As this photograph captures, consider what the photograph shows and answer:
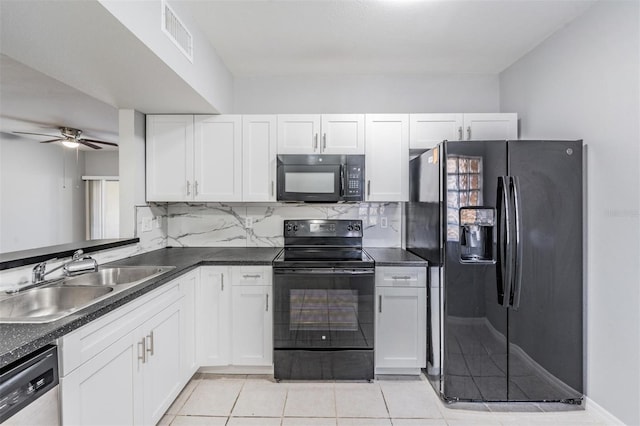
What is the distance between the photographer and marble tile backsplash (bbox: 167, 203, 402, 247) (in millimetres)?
2945

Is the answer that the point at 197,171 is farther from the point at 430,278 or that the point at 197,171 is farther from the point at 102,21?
the point at 430,278

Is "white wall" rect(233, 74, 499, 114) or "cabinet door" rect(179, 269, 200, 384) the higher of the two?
"white wall" rect(233, 74, 499, 114)

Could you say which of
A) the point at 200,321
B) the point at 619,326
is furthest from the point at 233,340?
the point at 619,326

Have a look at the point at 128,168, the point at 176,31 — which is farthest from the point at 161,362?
the point at 176,31

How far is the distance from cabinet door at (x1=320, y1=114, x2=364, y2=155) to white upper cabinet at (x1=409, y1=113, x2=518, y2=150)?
1.41 feet

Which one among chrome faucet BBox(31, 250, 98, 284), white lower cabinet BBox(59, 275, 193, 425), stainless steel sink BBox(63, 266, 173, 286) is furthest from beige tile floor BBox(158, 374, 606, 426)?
chrome faucet BBox(31, 250, 98, 284)

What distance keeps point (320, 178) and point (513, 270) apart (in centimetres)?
149

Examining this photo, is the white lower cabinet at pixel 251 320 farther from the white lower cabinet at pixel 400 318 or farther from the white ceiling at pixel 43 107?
the white ceiling at pixel 43 107

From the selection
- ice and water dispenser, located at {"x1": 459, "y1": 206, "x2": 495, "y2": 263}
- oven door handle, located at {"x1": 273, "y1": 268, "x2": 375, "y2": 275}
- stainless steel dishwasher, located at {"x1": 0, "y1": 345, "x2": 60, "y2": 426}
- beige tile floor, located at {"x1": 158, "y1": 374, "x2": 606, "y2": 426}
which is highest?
ice and water dispenser, located at {"x1": 459, "y1": 206, "x2": 495, "y2": 263}

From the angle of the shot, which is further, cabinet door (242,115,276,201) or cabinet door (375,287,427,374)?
cabinet door (242,115,276,201)

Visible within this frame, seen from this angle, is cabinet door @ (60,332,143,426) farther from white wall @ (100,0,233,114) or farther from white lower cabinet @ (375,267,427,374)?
white lower cabinet @ (375,267,427,374)

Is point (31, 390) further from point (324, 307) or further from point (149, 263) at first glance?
point (324, 307)

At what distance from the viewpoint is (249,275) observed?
2320mm

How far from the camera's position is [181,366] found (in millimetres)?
2051
